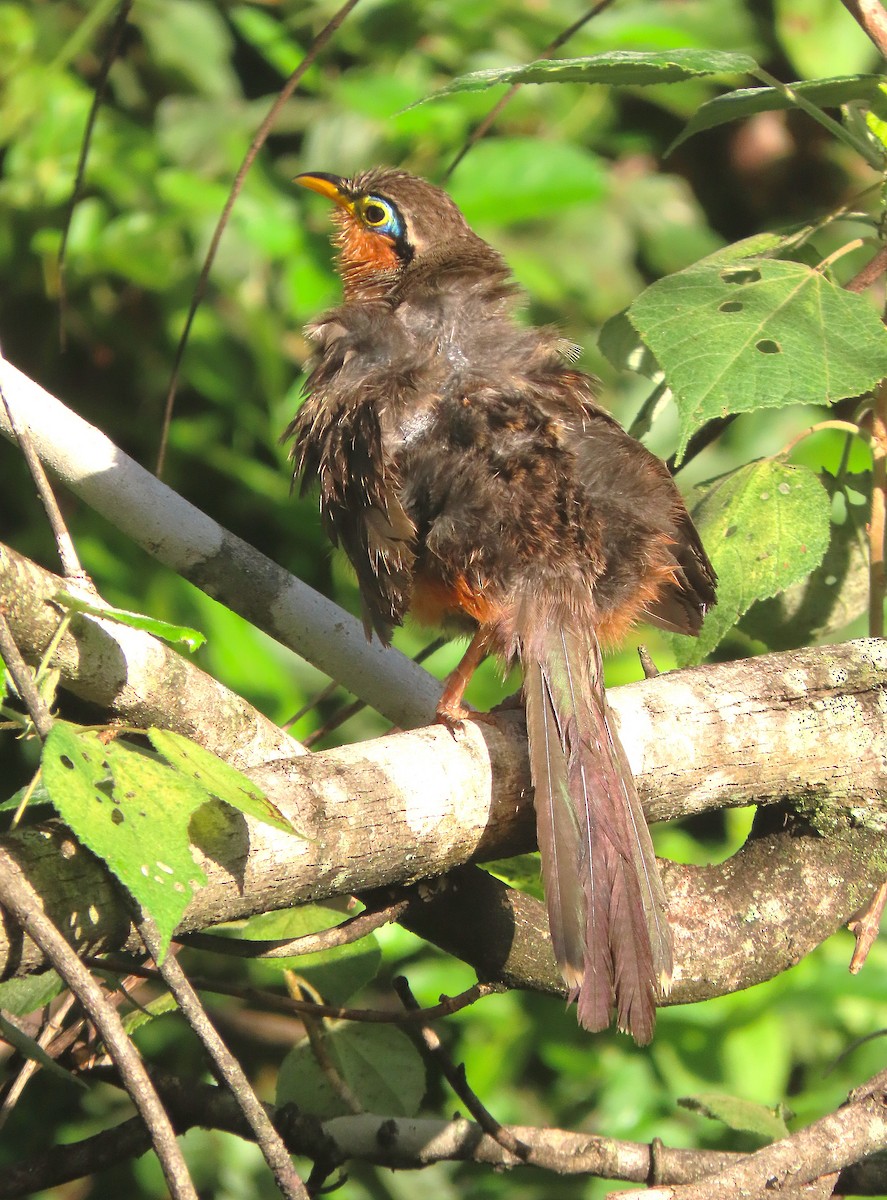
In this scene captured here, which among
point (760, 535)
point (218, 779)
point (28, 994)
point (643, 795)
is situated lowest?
point (28, 994)

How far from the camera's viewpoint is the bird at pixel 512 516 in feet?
7.45

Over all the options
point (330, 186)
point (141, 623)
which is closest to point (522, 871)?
point (141, 623)

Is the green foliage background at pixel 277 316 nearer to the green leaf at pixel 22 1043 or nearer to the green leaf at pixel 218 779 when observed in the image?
the green leaf at pixel 22 1043

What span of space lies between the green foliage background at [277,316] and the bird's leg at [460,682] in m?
1.57

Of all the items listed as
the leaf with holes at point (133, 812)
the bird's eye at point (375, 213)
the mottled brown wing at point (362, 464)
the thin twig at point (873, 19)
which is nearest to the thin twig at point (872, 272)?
the thin twig at point (873, 19)

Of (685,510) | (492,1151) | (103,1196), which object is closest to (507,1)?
(685,510)

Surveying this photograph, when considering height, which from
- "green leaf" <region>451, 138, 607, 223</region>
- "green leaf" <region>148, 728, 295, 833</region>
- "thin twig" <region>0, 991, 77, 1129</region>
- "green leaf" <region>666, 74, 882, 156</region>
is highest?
"green leaf" <region>666, 74, 882, 156</region>

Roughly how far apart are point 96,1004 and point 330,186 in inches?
109

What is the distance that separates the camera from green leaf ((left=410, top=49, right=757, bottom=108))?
7.46 feet

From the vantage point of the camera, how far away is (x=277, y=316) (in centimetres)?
443

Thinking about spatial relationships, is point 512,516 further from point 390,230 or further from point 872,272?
point 390,230

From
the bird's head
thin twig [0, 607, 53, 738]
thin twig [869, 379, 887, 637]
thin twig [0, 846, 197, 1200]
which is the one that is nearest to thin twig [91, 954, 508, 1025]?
thin twig [0, 846, 197, 1200]

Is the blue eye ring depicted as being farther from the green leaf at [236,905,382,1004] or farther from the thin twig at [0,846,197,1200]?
the thin twig at [0,846,197,1200]

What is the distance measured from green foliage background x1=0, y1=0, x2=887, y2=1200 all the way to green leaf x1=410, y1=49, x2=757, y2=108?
1.95m
